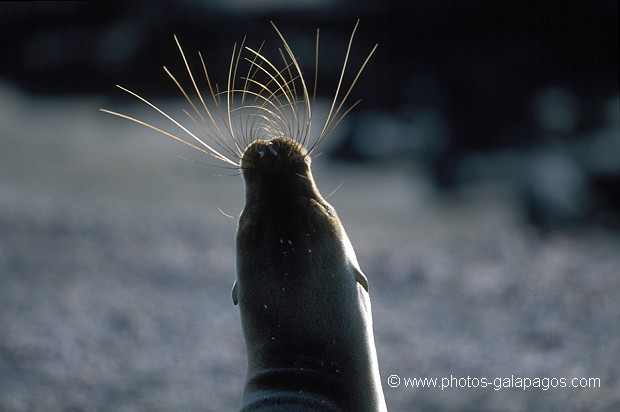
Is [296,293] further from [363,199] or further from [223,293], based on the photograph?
[363,199]

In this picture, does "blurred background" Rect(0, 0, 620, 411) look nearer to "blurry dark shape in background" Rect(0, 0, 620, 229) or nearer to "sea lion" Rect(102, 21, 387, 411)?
"blurry dark shape in background" Rect(0, 0, 620, 229)

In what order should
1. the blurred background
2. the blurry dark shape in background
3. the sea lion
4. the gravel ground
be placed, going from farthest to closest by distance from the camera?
the blurry dark shape in background → the blurred background → the gravel ground → the sea lion

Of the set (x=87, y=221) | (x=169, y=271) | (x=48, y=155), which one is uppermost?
(x=48, y=155)

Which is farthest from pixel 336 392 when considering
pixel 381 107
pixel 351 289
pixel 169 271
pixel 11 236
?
pixel 381 107

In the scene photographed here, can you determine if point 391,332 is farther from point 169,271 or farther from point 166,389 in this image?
point 169,271

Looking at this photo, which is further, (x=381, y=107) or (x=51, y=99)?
(x=51, y=99)

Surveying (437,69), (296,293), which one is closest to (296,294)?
(296,293)

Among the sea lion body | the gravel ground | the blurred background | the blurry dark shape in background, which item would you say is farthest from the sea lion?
the blurry dark shape in background
